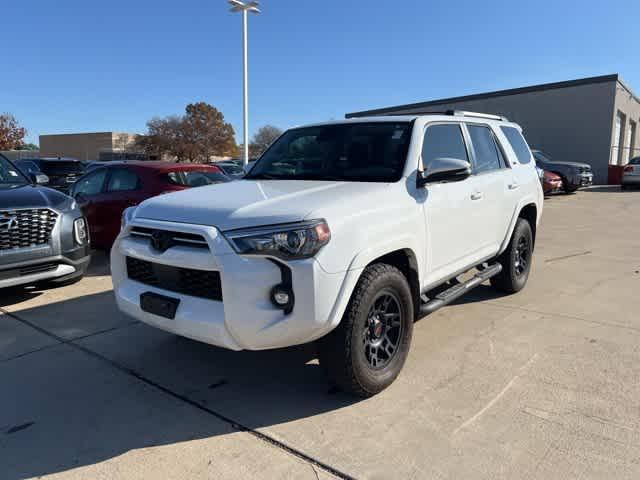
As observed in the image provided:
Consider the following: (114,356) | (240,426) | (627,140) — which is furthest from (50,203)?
(627,140)

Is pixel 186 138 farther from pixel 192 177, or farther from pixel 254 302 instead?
pixel 254 302

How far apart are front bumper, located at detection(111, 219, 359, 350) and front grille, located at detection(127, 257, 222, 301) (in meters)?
0.06

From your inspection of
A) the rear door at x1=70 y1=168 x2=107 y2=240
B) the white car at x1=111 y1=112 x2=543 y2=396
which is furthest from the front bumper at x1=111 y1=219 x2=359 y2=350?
the rear door at x1=70 y1=168 x2=107 y2=240

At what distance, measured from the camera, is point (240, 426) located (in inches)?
115

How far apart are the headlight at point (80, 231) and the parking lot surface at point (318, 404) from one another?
818mm

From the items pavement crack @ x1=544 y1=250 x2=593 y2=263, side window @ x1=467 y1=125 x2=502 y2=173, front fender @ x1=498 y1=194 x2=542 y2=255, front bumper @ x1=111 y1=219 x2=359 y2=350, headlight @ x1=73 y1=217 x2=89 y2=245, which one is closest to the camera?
front bumper @ x1=111 y1=219 x2=359 y2=350

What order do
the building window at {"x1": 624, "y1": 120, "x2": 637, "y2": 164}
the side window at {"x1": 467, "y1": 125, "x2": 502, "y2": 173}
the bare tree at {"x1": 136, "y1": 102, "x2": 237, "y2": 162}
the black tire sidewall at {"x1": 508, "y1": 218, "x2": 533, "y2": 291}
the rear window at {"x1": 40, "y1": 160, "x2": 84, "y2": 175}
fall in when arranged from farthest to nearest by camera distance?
the bare tree at {"x1": 136, "y1": 102, "x2": 237, "y2": 162} → the building window at {"x1": 624, "y1": 120, "x2": 637, "y2": 164} → the rear window at {"x1": 40, "y1": 160, "x2": 84, "y2": 175} → the black tire sidewall at {"x1": 508, "y1": 218, "x2": 533, "y2": 291} → the side window at {"x1": 467, "y1": 125, "x2": 502, "y2": 173}

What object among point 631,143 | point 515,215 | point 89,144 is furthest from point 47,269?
point 89,144

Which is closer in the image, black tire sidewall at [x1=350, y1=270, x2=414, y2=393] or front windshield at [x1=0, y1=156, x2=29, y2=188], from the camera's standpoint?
black tire sidewall at [x1=350, y1=270, x2=414, y2=393]

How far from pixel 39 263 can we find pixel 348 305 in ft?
12.0

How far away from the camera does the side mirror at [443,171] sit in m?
3.47

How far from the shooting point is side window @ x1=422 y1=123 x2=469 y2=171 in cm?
389

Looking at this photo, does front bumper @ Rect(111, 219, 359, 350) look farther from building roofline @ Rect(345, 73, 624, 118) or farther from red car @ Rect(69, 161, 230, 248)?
building roofline @ Rect(345, 73, 624, 118)

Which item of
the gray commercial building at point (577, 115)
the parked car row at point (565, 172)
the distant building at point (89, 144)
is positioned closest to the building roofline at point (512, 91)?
the gray commercial building at point (577, 115)
